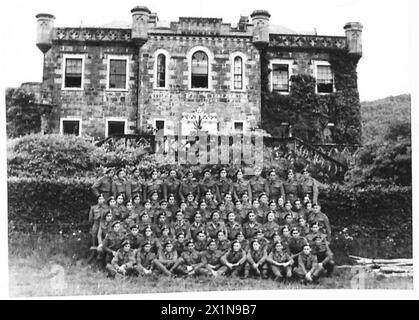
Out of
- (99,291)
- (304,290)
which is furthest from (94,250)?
(304,290)

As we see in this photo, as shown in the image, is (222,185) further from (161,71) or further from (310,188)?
(161,71)

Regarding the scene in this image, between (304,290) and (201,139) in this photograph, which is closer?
(304,290)

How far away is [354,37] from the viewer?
16.6 metres

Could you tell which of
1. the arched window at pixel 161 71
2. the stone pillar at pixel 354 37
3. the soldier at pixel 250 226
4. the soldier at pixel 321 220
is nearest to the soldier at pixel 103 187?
the arched window at pixel 161 71

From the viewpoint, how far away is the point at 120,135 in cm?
1614

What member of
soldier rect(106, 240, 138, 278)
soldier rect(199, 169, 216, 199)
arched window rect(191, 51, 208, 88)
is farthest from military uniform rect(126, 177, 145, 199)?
arched window rect(191, 51, 208, 88)

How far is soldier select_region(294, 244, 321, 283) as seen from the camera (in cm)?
1419

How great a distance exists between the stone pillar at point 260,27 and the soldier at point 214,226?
5437 millimetres

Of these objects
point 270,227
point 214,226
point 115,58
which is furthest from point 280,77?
point 214,226

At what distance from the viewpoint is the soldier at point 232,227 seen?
14422 mm

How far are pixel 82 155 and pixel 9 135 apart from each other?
1876mm

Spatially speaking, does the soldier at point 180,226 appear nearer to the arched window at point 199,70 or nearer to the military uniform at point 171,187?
the military uniform at point 171,187

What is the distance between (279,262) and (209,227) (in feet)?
6.08

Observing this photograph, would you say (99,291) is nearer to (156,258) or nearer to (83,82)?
(156,258)
